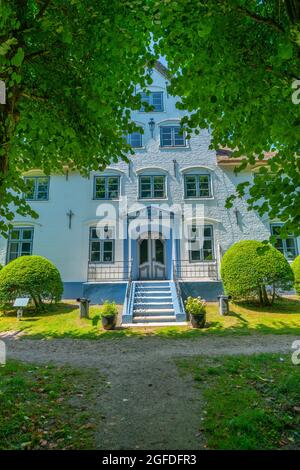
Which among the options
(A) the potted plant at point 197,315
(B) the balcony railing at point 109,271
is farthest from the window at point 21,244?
(A) the potted plant at point 197,315

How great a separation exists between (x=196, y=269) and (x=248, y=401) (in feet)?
37.4

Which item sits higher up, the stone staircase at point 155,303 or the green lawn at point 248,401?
the stone staircase at point 155,303

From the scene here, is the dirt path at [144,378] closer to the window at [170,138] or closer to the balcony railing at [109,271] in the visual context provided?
the balcony railing at [109,271]

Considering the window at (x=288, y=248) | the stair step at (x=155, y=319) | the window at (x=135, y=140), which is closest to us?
the stair step at (x=155, y=319)

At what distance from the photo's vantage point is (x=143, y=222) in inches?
626

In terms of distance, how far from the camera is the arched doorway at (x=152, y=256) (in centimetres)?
1603

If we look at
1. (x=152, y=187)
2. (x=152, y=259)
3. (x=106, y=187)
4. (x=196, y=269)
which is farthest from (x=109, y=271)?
(x=152, y=187)

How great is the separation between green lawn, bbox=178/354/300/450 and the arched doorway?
9.50 metres

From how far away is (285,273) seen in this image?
476 inches

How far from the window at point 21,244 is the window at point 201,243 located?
9.03 meters

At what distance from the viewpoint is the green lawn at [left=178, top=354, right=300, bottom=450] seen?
130 inches

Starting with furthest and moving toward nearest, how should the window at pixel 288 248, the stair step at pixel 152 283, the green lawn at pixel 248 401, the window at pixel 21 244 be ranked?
the window at pixel 21 244, the window at pixel 288 248, the stair step at pixel 152 283, the green lawn at pixel 248 401
